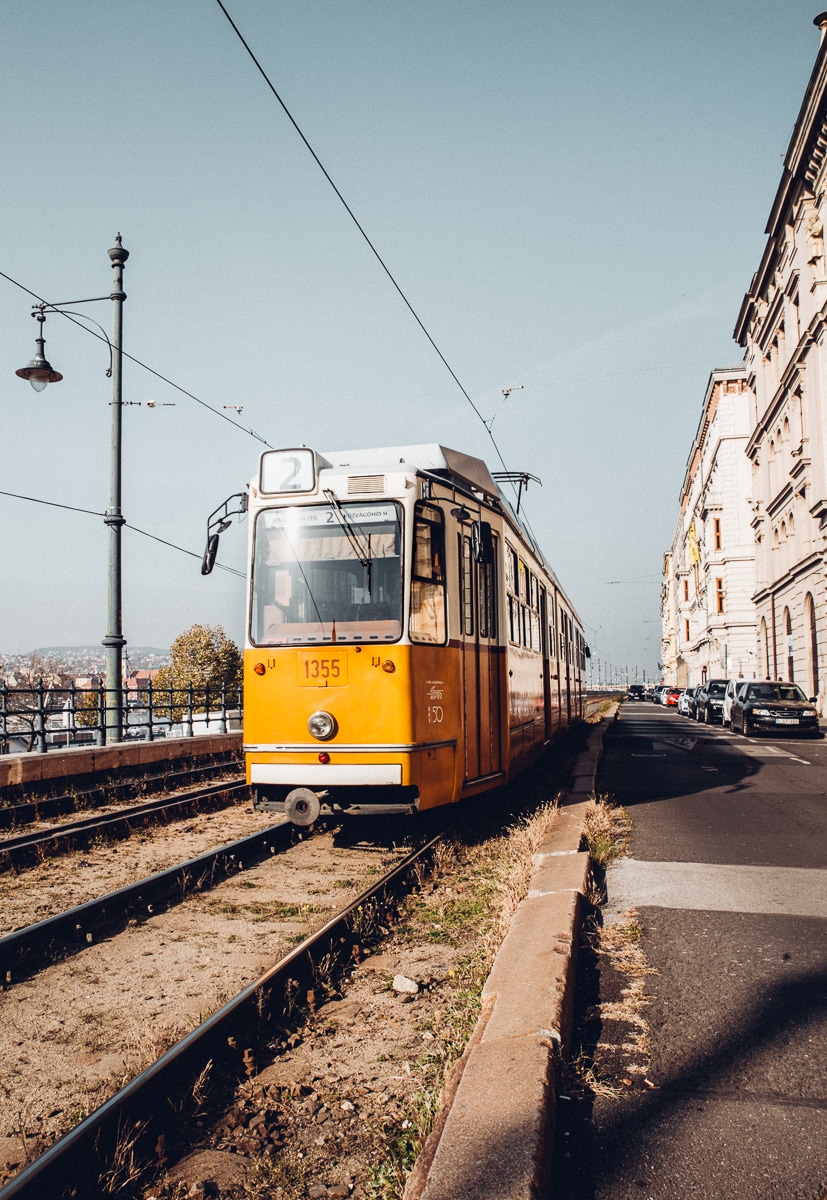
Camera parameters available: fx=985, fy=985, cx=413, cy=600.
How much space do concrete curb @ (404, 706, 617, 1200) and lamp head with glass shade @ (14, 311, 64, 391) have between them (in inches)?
492

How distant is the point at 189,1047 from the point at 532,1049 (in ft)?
4.56

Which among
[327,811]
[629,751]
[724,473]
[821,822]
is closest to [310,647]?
[327,811]

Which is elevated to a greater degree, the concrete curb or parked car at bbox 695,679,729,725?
parked car at bbox 695,679,729,725

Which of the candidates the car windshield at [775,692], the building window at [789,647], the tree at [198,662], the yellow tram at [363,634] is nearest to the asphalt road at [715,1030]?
the yellow tram at [363,634]

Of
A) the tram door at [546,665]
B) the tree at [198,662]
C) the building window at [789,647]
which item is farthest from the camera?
the tree at [198,662]

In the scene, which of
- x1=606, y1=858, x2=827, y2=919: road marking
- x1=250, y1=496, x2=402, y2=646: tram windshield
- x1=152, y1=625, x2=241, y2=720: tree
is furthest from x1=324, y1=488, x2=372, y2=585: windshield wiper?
x1=152, y1=625, x2=241, y2=720: tree

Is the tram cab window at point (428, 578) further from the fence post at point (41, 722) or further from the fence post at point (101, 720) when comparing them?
the fence post at point (101, 720)

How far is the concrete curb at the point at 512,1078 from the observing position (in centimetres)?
273

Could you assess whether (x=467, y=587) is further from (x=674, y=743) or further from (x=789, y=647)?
(x=789, y=647)

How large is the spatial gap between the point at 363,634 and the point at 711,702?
32.4 metres

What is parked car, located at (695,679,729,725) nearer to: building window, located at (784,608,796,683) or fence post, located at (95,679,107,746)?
building window, located at (784,608,796,683)

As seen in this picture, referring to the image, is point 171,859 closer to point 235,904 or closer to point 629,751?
point 235,904

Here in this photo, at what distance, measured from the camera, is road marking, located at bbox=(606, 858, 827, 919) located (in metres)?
6.42

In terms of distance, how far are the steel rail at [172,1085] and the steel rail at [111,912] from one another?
5.07 feet
